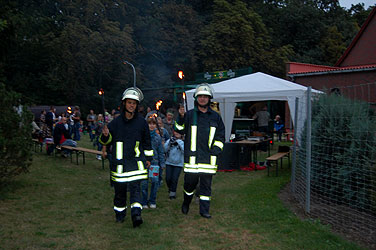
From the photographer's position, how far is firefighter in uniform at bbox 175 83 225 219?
6.64m

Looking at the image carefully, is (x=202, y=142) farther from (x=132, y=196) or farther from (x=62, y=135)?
(x=62, y=135)

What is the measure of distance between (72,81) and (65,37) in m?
4.06

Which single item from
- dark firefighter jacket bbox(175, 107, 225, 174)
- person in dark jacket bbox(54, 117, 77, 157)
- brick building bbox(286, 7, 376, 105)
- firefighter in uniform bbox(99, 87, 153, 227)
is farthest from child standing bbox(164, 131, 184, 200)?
brick building bbox(286, 7, 376, 105)

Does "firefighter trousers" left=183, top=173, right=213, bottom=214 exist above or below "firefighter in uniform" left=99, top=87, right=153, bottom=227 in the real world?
below

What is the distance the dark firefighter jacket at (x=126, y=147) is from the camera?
6.05 m

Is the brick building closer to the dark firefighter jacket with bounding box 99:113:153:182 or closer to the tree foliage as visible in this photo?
the tree foliage

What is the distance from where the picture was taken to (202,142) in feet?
21.9

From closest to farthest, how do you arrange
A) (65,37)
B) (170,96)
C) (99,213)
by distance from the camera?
(99,213) < (65,37) < (170,96)

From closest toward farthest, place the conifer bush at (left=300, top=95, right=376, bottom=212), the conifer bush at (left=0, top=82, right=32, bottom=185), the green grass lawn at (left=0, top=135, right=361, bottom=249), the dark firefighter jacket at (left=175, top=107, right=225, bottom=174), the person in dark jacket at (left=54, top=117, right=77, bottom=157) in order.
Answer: the green grass lawn at (left=0, top=135, right=361, bottom=249)
the conifer bush at (left=300, top=95, right=376, bottom=212)
the dark firefighter jacket at (left=175, top=107, right=225, bottom=174)
the conifer bush at (left=0, top=82, right=32, bottom=185)
the person in dark jacket at (left=54, top=117, right=77, bottom=157)

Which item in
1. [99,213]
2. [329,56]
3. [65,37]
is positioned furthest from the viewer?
[329,56]

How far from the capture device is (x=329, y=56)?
1742 inches

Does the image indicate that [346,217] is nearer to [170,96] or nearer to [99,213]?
[99,213]

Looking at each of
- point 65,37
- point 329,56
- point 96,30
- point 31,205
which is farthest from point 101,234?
point 329,56

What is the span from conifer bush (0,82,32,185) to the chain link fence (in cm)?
565
